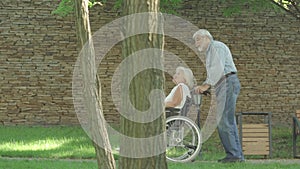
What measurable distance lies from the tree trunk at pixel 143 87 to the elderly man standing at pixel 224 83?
3013 millimetres

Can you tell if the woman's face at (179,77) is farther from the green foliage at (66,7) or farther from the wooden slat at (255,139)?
the green foliage at (66,7)

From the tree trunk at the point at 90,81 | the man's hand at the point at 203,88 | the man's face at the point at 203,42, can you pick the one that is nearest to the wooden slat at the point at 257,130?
the man's hand at the point at 203,88

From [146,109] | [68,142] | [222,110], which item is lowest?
[68,142]

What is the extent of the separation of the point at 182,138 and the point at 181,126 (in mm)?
153

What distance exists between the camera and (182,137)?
8805mm

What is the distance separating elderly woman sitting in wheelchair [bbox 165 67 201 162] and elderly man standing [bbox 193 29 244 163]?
29cm

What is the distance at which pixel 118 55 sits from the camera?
52.0 feet

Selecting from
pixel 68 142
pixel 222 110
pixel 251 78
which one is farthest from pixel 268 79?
pixel 222 110

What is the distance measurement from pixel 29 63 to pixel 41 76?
374 millimetres

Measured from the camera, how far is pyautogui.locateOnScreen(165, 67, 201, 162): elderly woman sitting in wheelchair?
8.74 meters

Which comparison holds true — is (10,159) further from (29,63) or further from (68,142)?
(29,63)

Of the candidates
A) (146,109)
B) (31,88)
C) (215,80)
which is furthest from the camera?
(31,88)

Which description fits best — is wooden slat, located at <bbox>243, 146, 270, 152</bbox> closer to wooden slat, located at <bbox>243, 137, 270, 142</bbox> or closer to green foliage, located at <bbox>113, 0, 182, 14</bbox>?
wooden slat, located at <bbox>243, 137, 270, 142</bbox>

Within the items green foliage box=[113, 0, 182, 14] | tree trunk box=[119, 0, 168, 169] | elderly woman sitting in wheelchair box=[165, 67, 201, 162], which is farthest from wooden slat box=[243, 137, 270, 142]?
tree trunk box=[119, 0, 168, 169]
